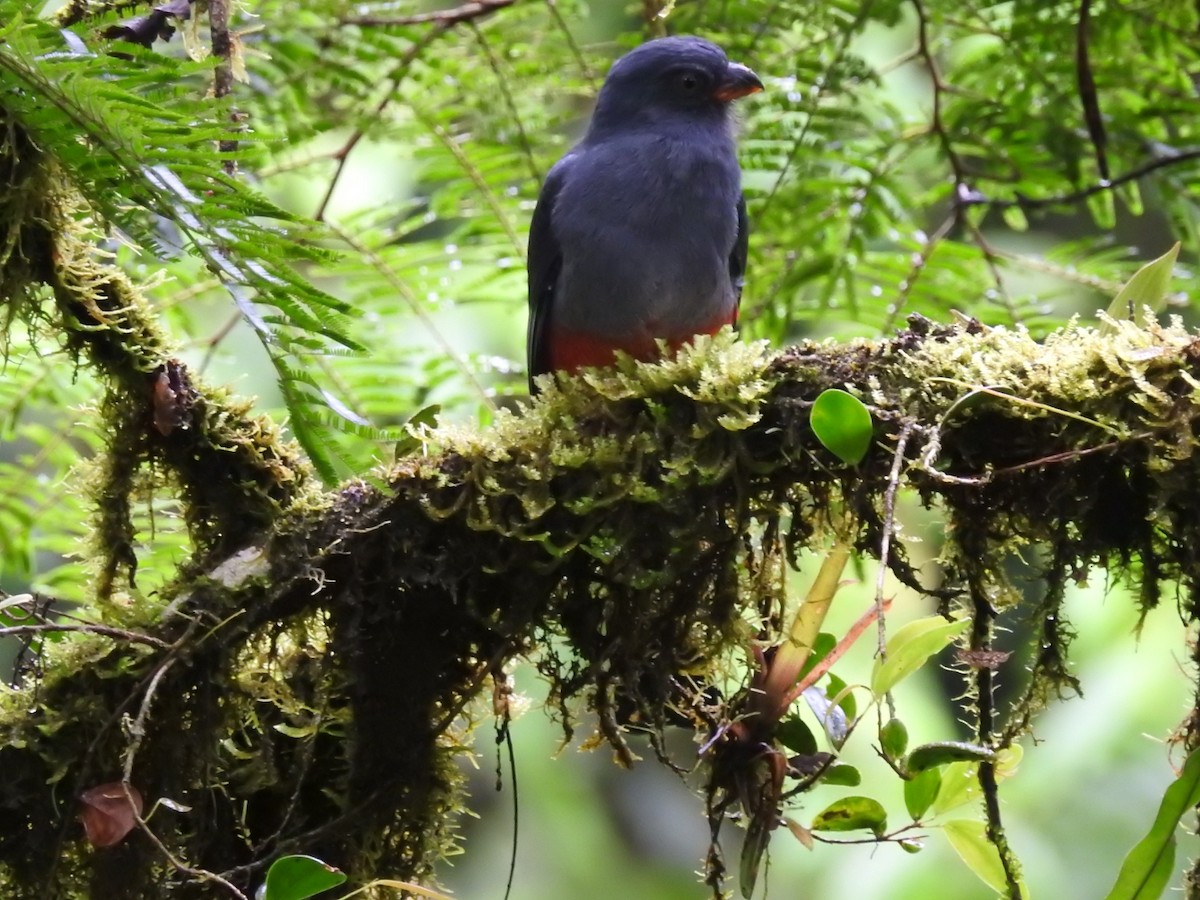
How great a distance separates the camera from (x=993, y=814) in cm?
193

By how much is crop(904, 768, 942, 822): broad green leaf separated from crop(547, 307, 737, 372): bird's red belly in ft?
4.21

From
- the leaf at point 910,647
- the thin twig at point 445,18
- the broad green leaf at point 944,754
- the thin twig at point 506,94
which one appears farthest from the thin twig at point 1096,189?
the broad green leaf at point 944,754

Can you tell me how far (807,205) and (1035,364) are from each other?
6.67 feet

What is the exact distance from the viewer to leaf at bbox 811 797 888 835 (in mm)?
2062

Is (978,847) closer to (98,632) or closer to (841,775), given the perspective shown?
(841,775)

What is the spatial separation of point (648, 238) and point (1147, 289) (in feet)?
4.09

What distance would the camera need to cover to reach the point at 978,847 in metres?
1.99

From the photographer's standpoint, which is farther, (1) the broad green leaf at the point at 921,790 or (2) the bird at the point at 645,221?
(2) the bird at the point at 645,221

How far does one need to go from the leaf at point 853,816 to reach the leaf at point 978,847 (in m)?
0.12

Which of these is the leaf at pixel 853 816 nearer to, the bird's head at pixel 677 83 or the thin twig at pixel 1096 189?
the thin twig at pixel 1096 189

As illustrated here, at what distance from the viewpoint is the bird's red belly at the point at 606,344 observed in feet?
9.86

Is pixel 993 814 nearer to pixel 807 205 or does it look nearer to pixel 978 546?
pixel 978 546

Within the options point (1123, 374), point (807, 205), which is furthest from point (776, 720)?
point (807, 205)

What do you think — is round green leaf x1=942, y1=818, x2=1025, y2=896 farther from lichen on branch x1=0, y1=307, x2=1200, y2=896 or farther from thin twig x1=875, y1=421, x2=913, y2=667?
thin twig x1=875, y1=421, x2=913, y2=667
